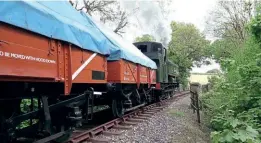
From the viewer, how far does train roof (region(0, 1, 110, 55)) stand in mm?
3923

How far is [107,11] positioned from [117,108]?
15998 millimetres

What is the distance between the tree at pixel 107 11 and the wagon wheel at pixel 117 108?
13.7 m

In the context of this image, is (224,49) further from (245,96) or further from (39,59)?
(39,59)

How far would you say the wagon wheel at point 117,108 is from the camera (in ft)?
32.5

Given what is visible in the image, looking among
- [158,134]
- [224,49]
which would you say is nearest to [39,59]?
[158,134]

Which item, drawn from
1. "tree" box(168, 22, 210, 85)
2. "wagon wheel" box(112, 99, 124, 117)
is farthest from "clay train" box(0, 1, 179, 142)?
"tree" box(168, 22, 210, 85)

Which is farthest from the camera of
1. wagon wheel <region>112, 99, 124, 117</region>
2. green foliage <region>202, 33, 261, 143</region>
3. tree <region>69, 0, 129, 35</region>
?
tree <region>69, 0, 129, 35</region>

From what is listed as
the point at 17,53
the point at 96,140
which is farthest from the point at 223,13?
the point at 17,53

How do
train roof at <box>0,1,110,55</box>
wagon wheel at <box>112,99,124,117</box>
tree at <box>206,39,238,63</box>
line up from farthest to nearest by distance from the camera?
tree at <box>206,39,238,63</box> → wagon wheel at <box>112,99,124,117</box> → train roof at <box>0,1,110,55</box>

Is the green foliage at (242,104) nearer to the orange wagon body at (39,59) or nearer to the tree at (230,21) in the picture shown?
the orange wagon body at (39,59)

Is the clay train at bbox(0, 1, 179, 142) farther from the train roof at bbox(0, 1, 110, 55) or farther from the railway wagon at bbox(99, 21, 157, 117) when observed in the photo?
the railway wagon at bbox(99, 21, 157, 117)

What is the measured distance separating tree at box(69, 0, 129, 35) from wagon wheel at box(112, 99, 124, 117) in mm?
13700

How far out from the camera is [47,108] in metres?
5.17

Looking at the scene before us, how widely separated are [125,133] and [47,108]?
2.99m
